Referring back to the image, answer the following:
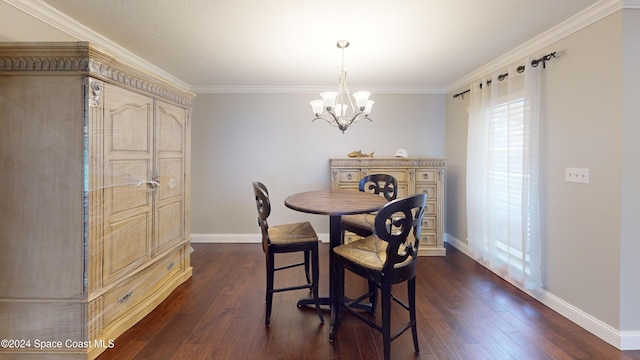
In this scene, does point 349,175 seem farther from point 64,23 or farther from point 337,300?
point 64,23

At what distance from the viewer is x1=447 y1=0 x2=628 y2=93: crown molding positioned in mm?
1965

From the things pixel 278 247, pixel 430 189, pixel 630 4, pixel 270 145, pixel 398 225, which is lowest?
pixel 278 247

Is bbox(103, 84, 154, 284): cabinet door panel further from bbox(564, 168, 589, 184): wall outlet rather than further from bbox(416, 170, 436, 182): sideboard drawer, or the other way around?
bbox(564, 168, 589, 184): wall outlet

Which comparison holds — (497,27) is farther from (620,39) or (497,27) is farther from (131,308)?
(131,308)

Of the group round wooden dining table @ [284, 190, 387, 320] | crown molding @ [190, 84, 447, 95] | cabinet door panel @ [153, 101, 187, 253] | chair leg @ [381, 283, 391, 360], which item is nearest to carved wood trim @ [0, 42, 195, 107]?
cabinet door panel @ [153, 101, 187, 253]

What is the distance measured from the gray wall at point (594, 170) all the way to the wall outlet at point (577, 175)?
40 millimetres

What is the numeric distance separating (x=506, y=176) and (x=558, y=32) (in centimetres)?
132

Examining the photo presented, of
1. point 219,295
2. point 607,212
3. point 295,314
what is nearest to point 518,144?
point 607,212

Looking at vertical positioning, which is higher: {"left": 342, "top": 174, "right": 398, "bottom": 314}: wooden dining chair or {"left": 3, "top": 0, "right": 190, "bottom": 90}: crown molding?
{"left": 3, "top": 0, "right": 190, "bottom": 90}: crown molding

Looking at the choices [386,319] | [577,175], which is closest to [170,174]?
[386,319]

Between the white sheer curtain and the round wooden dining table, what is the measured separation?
4.66 feet

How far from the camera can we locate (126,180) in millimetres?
2088

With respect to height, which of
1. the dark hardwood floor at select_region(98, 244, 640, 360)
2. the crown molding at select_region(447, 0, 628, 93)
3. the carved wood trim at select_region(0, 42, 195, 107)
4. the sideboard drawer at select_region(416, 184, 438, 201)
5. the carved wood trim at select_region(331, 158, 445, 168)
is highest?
the crown molding at select_region(447, 0, 628, 93)

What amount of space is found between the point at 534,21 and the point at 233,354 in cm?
336
